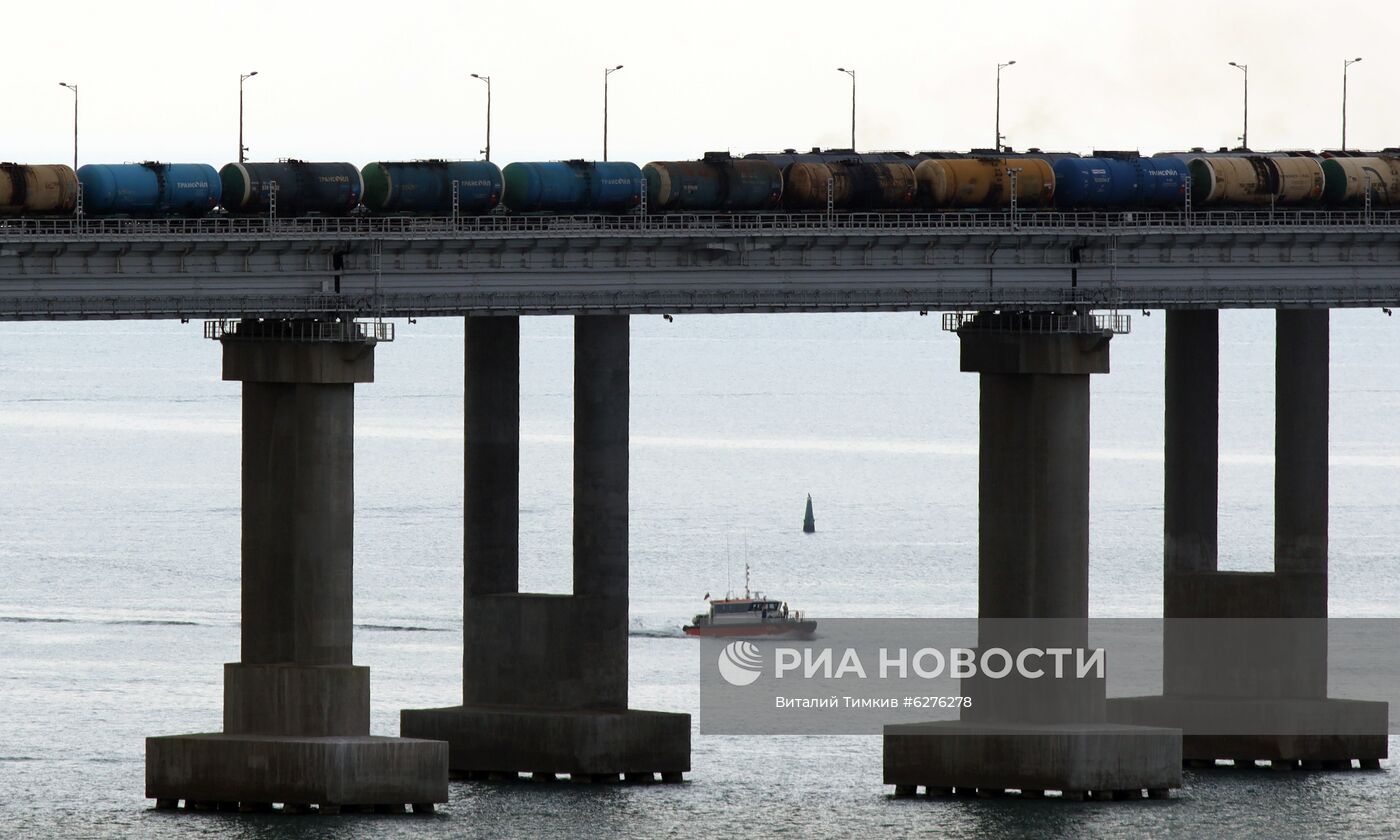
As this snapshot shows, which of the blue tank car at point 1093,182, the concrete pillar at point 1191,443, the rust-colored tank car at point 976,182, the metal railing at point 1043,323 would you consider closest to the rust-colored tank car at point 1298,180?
the concrete pillar at point 1191,443

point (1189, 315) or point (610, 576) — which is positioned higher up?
point (1189, 315)

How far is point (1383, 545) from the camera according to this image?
16188cm

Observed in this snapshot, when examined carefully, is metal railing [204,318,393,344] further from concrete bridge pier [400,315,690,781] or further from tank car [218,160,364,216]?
concrete bridge pier [400,315,690,781]

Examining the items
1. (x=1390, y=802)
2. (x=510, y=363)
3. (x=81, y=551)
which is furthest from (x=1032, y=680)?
(x=81, y=551)

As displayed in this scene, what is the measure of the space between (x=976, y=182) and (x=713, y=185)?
8.18 meters

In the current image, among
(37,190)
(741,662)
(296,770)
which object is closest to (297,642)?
(296,770)

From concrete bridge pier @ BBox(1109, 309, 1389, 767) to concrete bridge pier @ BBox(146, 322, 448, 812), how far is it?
24.7 m

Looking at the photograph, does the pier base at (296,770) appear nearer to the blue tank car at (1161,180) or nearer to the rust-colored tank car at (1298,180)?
the blue tank car at (1161,180)

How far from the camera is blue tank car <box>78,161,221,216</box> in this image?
68562mm

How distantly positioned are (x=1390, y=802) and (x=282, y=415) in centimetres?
3068

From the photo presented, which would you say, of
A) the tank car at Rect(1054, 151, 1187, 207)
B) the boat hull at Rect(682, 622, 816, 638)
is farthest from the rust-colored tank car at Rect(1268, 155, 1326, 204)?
the boat hull at Rect(682, 622, 816, 638)

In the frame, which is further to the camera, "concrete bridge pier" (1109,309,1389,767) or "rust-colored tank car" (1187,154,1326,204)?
"rust-colored tank car" (1187,154,1326,204)

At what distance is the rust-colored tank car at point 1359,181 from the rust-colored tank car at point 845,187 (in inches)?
586

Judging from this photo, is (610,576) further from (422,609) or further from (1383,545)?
(1383,545)
